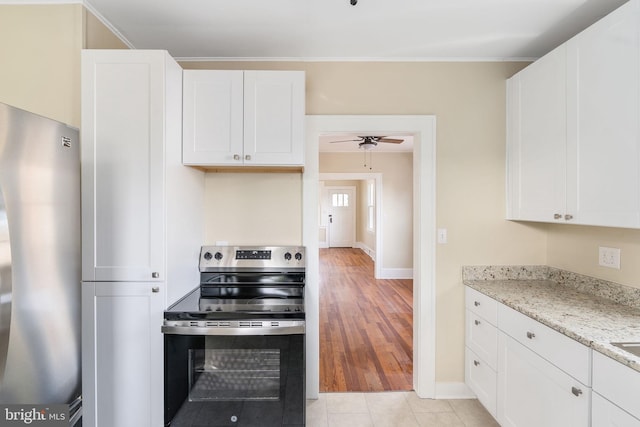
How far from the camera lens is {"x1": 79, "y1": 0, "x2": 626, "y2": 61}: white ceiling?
175 cm

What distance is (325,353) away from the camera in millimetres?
3035

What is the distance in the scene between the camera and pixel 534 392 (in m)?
1.56

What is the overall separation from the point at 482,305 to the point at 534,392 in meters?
0.60

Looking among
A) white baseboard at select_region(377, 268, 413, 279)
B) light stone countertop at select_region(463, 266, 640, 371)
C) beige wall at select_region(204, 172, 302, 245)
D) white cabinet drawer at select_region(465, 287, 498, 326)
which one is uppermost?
beige wall at select_region(204, 172, 302, 245)

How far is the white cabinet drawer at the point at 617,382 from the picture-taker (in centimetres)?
105

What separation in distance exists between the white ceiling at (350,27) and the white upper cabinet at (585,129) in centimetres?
26

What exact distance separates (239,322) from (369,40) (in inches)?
75.6

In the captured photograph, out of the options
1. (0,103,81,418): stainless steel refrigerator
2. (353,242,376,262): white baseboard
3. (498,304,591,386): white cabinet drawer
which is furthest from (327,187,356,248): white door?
(0,103,81,418): stainless steel refrigerator

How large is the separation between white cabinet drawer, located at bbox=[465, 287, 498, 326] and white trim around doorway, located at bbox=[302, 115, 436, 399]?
24cm

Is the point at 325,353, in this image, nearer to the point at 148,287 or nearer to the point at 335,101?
the point at 148,287

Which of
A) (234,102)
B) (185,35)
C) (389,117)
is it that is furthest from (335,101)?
(185,35)

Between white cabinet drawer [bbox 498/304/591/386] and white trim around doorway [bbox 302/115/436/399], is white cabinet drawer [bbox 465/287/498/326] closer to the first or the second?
white cabinet drawer [bbox 498/304/591/386]

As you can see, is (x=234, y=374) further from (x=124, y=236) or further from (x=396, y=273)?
(x=396, y=273)

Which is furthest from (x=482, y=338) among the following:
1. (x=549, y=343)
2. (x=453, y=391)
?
(x=549, y=343)
